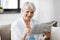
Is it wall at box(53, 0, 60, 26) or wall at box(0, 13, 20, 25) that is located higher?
wall at box(53, 0, 60, 26)

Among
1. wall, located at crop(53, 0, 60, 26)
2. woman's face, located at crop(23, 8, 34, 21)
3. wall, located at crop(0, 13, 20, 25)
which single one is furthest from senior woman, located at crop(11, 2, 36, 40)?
wall, located at crop(53, 0, 60, 26)

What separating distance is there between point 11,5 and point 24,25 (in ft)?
1.92

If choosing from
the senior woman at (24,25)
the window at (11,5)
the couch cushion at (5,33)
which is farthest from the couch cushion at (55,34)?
the window at (11,5)

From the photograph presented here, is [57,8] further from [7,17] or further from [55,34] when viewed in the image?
[7,17]

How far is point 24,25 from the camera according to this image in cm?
169

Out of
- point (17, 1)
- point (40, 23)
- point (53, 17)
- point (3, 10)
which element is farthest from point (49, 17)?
point (3, 10)

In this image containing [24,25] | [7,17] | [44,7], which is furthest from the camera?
[44,7]

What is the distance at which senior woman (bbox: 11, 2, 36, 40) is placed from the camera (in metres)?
1.66

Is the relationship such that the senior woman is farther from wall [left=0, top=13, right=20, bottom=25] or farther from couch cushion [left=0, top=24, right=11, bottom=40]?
wall [left=0, top=13, right=20, bottom=25]

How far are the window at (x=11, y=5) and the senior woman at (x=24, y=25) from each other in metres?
0.42

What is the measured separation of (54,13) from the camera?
2.15m

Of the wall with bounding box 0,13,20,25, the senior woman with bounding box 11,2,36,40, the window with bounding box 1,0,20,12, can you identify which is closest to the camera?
the senior woman with bounding box 11,2,36,40

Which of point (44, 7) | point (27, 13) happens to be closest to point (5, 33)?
point (27, 13)

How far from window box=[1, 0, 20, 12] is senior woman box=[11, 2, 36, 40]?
0.42 metres
